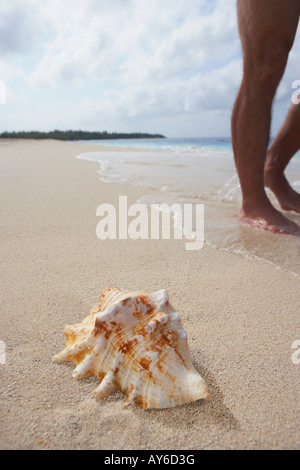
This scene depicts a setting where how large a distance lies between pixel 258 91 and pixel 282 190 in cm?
107

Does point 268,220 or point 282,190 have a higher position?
point 282,190

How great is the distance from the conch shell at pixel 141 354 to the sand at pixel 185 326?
0.15ft

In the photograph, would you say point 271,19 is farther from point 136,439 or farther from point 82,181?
point 82,181

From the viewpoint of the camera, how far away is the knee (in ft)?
7.53

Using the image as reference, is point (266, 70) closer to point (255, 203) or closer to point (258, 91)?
point (258, 91)

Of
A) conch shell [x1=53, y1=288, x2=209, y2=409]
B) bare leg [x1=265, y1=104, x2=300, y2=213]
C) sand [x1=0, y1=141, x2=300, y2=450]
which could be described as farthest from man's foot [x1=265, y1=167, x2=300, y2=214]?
conch shell [x1=53, y1=288, x2=209, y2=409]

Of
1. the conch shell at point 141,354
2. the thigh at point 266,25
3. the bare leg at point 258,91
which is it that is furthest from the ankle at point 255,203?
the conch shell at point 141,354

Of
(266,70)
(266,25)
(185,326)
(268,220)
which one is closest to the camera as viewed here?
(185,326)

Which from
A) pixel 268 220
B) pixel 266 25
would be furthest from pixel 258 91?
pixel 268 220

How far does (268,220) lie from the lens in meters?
2.54

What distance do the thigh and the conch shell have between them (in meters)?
2.19

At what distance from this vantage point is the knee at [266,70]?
7.53 feet

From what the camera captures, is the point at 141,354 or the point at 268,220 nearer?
the point at 141,354

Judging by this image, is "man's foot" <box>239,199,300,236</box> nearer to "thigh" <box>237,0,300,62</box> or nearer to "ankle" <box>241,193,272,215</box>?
"ankle" <box>241,193,272,215</box>
